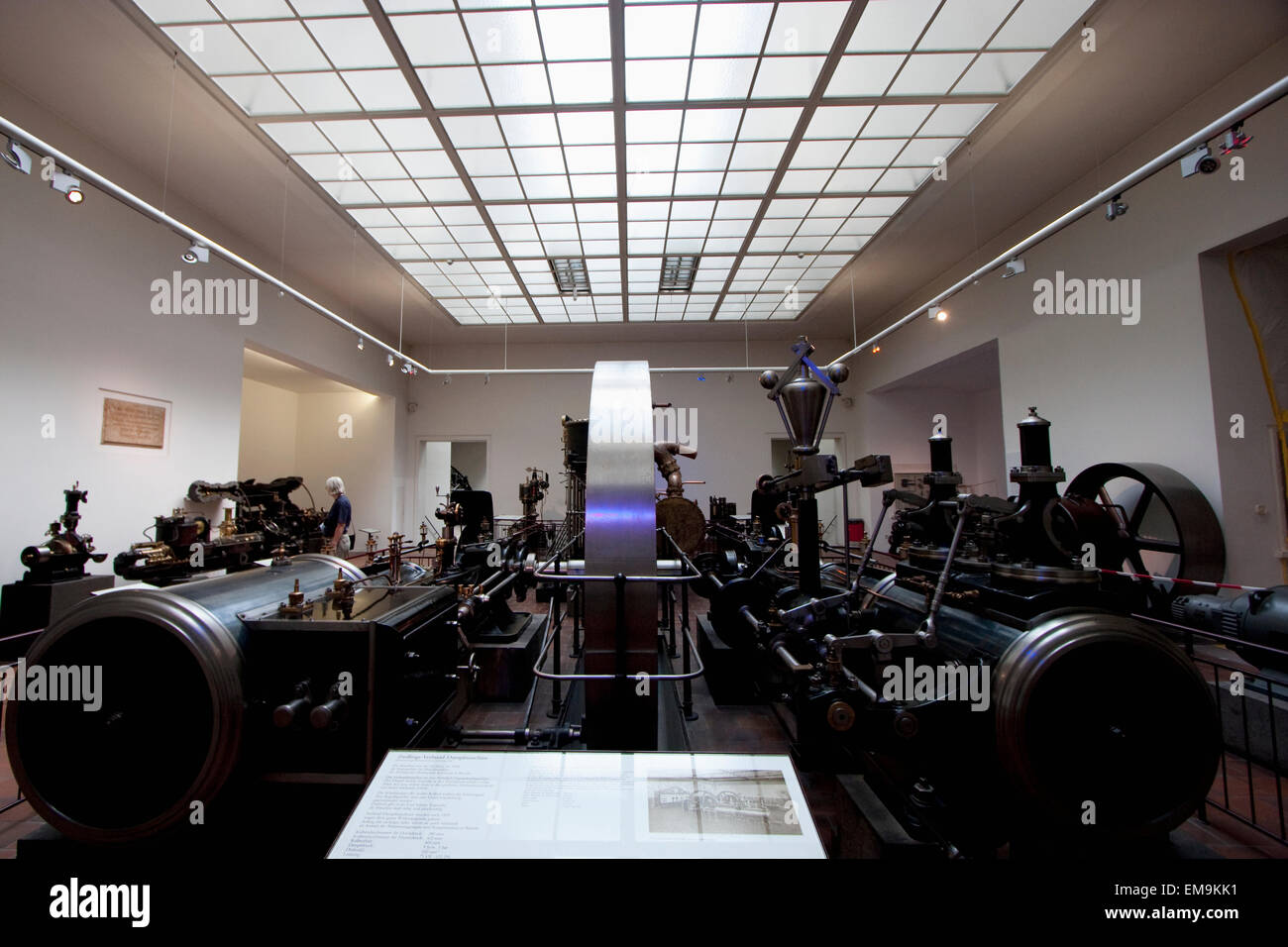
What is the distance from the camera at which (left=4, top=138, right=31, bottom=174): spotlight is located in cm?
297

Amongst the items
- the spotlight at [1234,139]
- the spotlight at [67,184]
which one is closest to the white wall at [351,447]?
the spotlight at [67,184]

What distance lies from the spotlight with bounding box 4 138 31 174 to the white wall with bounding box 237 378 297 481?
8215mm

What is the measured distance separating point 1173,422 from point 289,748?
22.4 ft

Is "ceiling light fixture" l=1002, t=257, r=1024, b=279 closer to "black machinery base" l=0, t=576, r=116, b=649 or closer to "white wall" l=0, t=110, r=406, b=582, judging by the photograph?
"black machinery base" l=0, t=576, r=116, b=649

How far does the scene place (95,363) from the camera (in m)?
4.78

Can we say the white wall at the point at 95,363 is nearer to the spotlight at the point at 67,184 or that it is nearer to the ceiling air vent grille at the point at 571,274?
the spotlight at the point at 67,184

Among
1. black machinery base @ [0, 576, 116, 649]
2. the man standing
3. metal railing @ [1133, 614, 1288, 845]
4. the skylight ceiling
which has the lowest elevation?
metal railing @ [1133, 614, 1288, 845]

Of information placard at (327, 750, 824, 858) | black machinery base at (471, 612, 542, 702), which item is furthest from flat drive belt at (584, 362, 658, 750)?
black machinery base at (471, 612, 542, 702)

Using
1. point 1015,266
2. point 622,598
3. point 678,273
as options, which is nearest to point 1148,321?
point 1015,266

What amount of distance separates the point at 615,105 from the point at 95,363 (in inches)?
221

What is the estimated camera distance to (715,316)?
998cm

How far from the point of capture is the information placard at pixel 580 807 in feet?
3.58

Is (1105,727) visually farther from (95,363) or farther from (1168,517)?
(95,363)
